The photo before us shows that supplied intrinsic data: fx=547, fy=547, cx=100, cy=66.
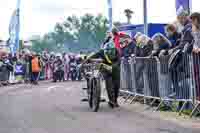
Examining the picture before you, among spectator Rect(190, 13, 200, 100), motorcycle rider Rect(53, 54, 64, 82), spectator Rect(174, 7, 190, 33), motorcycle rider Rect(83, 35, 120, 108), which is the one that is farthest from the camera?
motorcycle rider Rect(53, 54, 64, 82)

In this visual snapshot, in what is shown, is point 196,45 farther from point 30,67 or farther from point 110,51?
point 30,67

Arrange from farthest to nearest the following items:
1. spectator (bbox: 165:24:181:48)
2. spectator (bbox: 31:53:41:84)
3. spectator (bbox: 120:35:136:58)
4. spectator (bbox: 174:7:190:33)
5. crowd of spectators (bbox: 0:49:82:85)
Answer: crowd of spectators (bbox: 0:49:82:85), spectator (bbox: 31:53:41:84), spectator (bbox: 120:35:136:58), spectator (bbox: 165:24:181:48), spectator (bbox: 174:7:190:33)

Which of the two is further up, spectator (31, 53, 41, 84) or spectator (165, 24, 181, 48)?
spectator (165, 24, 181, 48)

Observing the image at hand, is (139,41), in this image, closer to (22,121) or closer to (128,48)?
(128,48)

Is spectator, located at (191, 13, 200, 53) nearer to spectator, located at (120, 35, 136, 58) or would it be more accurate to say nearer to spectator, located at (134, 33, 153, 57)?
spectator, located at (134, 33, 153, 57)

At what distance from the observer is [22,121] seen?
10953 millimetres

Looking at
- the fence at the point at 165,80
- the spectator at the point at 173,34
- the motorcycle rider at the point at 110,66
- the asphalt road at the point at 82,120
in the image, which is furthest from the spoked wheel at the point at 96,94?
the spectator at the point at 173,34

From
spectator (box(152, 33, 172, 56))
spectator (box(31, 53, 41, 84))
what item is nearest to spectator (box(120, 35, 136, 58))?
spectator (box(152, 33, 172, 56))

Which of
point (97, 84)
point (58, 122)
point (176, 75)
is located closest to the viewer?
point (58, 122)

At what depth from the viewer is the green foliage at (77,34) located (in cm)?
11125

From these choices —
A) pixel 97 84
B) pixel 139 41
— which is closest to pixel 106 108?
pixel 97 84

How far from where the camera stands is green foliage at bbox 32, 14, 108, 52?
11125cm

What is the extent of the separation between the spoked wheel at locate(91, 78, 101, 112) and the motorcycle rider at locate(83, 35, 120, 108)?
2.08 feet

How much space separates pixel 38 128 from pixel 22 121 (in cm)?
111
